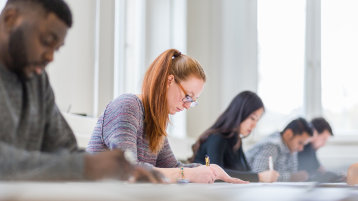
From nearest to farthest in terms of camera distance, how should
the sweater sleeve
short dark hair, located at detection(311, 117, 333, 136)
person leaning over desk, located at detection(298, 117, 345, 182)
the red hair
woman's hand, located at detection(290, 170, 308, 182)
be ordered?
1. the sweater sleeve
2. the red hair
3. woman's hand, located at detection(290, 170, 308, 182)
4. person leaning over desk, located at detection(298, 117, 345, 182)
5. short dark hair, located at detection(311, 117, 333, 136)

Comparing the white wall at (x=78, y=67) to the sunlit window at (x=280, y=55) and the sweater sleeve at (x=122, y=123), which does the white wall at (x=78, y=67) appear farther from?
the sunlit window at (x=280, y=55)

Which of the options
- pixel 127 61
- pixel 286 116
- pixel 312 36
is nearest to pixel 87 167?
pixel 127 61

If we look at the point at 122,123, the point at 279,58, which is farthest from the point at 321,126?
the point at 122,123

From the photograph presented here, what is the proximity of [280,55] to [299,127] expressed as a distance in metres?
0.99

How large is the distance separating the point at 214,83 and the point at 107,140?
90.6 inches

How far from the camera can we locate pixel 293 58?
128 inches

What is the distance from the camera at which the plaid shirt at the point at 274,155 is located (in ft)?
7.04

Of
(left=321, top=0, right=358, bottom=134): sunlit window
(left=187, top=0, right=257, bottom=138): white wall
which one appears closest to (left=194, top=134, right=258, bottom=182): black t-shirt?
(left=187, top=0, right=257, bottom=138): white wall

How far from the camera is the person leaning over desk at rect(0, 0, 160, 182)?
0.48 metres

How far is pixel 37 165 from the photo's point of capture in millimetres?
475

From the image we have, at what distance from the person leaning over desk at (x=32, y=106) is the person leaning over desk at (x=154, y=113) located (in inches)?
16.9

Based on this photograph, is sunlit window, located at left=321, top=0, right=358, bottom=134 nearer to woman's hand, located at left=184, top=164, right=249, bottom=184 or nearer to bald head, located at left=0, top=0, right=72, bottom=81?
woman's hand, located at left=184, top=164, right=249, bottom=184

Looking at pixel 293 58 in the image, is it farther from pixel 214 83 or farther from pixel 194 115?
pixel 194 115

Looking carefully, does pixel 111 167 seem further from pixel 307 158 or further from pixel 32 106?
pixel 307 158
